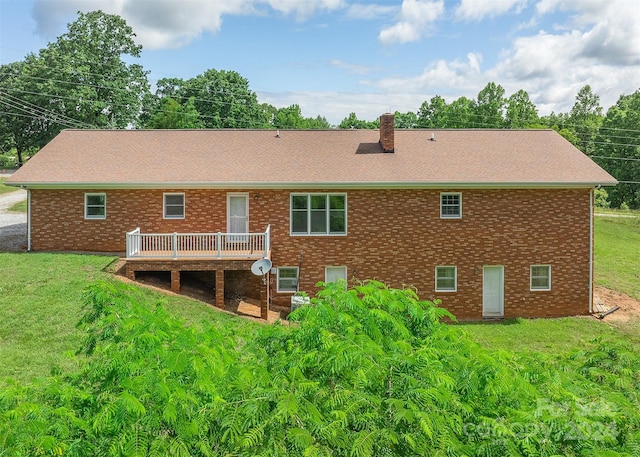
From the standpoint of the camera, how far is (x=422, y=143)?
66.2ft

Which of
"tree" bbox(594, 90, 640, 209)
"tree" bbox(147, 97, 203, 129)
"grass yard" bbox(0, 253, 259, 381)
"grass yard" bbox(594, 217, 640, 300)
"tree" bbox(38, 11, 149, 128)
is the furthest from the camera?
"tree" bbox(594, 90, 640, 209)

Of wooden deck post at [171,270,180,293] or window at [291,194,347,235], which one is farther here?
window at [291,194,347,235]

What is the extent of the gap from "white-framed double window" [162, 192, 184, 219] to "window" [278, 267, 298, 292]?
4.36 meters

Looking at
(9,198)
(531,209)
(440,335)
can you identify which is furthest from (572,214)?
(9,198)

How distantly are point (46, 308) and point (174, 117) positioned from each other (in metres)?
42.4

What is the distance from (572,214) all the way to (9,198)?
36.1 metres

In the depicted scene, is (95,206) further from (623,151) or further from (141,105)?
(623,151)

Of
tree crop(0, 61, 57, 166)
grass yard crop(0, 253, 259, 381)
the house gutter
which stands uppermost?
tree crop(0, 61, 57, 166)

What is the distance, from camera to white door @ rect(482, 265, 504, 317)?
1753 centimetres

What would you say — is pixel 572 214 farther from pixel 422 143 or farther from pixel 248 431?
pixel 248 431

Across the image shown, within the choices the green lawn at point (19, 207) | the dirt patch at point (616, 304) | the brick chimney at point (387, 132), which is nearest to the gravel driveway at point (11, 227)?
the green lawn at point (19, 207)

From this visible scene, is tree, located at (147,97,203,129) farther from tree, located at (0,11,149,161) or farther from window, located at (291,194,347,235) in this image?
window, located at (291,194,347,235)

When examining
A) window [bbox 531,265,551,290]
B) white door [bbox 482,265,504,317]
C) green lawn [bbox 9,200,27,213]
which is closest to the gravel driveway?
green lawn [bbox 9,200,27,213]

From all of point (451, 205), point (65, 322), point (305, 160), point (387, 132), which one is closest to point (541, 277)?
point (451, 205)
